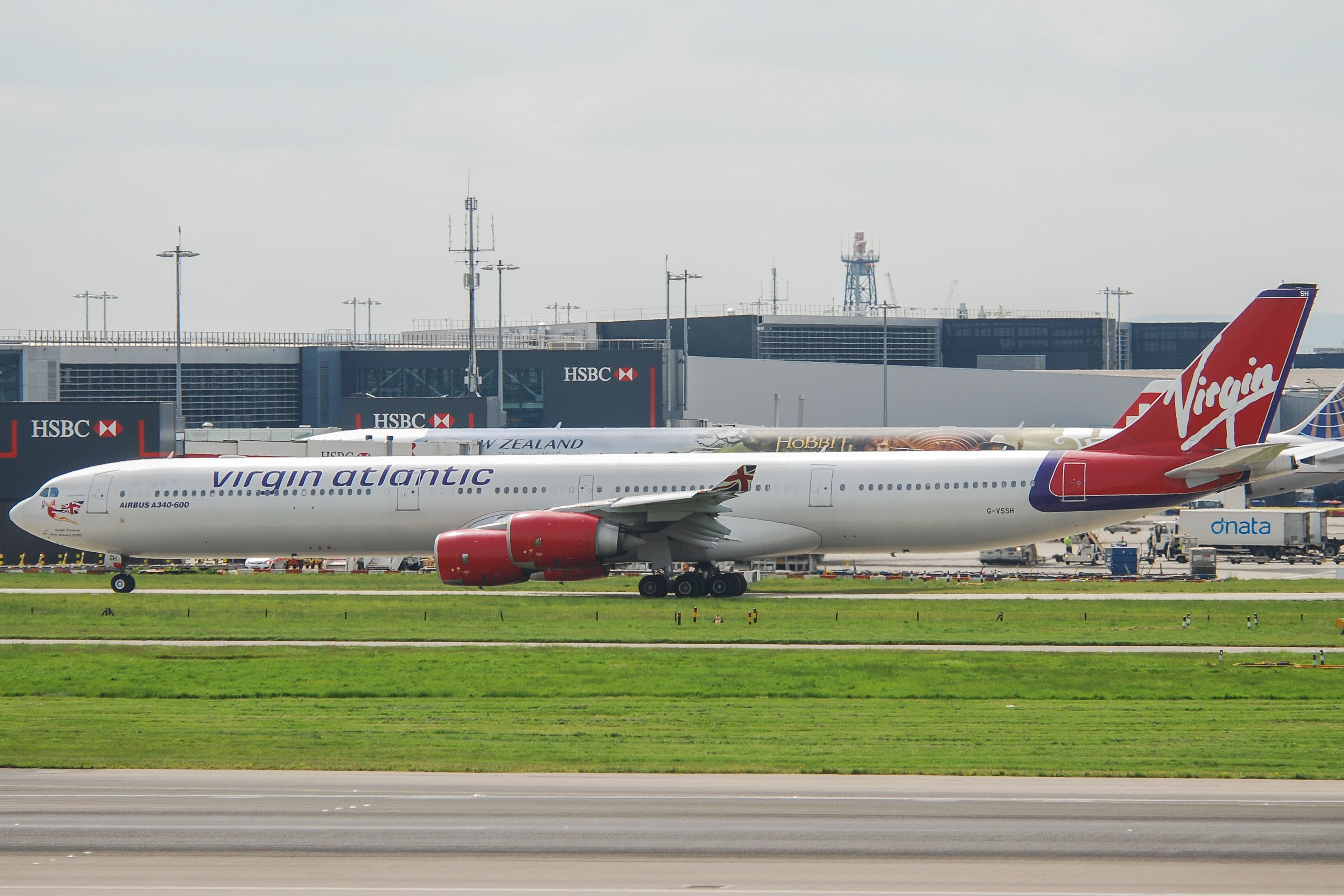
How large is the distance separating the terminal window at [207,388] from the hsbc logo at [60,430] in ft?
153

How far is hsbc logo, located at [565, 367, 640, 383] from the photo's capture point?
10181 centimetres

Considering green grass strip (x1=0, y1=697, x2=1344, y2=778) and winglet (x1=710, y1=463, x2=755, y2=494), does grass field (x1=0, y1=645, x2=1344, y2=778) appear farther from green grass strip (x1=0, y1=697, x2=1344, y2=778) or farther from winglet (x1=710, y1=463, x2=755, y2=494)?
winglet (x1=710, y1=463, x2=755, y2=494)

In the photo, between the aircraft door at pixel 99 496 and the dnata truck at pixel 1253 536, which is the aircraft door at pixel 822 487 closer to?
the aircraft door at pixel 99 496

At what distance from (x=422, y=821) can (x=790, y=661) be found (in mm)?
13185

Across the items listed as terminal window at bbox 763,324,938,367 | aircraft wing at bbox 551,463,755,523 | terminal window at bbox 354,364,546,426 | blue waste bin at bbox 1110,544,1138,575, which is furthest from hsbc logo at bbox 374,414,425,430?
aircraft wing at bbox 551,463,755,523

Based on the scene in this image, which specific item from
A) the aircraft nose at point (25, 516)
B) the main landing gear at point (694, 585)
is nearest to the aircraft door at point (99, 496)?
the aircraft nose at point (25, 516)

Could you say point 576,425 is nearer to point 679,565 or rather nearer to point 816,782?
point 679,565

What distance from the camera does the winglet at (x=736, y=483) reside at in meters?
37.6

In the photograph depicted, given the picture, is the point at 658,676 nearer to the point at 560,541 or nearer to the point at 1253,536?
the point at 560,541

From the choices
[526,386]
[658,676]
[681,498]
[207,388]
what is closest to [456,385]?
[526,386]

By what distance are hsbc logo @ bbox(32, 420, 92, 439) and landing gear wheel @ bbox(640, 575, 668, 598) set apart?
2753 cm

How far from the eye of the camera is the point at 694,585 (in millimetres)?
39500

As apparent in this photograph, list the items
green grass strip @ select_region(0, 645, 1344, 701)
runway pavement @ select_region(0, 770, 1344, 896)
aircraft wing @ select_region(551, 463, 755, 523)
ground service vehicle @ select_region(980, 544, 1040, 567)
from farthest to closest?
1. ground service vehicle @ select_region(980, 544, 1040, 567)
2. aircraft wing @ select_region(551, 463, 755, 523)
3. green grass strip @ select_region(0, 645, 1344, 701)
4. runway pavement @ select_region(0, 770, 1344, 896)

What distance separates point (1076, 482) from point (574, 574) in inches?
536
